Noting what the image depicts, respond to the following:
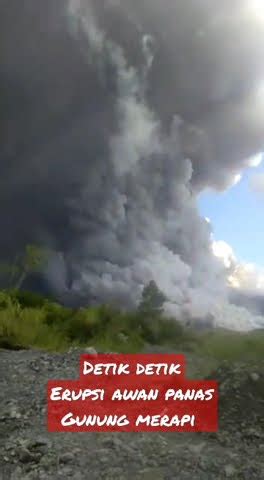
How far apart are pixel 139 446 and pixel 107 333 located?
10279 mm

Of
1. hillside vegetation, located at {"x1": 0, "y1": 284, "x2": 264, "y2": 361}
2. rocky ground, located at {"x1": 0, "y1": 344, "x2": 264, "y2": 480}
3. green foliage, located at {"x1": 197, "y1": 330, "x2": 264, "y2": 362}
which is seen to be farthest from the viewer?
green foliage, located at {"x1": 197, "y1": 330, "x2": 264, "y2": 362}

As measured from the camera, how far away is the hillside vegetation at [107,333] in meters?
14.7

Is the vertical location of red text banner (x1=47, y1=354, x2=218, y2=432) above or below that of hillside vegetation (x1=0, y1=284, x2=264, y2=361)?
below

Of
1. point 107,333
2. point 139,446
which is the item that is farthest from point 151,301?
point 139,446

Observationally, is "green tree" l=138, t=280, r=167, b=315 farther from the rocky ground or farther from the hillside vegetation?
the rocky ground

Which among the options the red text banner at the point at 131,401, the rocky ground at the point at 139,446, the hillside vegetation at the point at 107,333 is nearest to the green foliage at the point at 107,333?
the hillside vegetation at the point at 107,333

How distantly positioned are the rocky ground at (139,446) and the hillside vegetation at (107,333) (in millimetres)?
4949

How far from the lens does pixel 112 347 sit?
620 inches

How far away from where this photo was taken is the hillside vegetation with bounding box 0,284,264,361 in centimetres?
1471

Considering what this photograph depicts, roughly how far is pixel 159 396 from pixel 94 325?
9.04m

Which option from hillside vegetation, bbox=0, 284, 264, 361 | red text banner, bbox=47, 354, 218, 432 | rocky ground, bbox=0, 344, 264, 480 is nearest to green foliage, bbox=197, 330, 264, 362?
hillside vegetation, bbox=0, 284, 264, 361

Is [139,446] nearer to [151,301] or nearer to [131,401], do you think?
[131,401]

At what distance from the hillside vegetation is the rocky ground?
4949 millimetres

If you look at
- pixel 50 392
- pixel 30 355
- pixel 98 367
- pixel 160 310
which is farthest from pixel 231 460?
pixel 160 310
